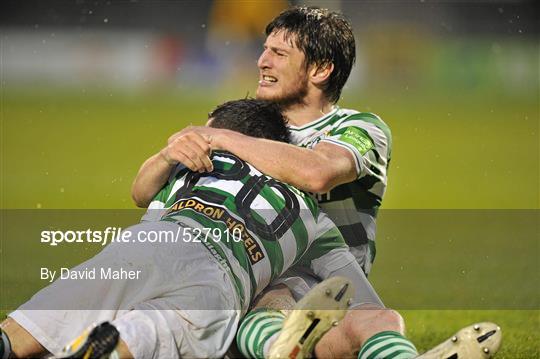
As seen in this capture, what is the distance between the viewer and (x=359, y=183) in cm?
396

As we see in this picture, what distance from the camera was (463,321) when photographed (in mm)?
4625

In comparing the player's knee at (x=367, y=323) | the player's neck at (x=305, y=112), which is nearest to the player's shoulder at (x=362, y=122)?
the player's neck at (x=305, y=112)

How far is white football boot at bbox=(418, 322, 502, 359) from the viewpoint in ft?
9.75

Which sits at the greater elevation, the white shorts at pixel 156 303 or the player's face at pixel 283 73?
the player's face at pixel 283 73

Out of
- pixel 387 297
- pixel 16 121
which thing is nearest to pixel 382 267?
pixel 387 297

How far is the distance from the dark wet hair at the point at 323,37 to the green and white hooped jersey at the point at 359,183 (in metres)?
0.24

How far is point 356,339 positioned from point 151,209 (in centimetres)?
82

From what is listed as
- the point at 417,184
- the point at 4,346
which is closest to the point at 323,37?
the point at 4,346

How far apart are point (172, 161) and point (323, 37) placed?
951 millimetres

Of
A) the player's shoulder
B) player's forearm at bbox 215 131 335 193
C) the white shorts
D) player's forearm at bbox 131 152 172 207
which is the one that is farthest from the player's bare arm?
the player's shoulder

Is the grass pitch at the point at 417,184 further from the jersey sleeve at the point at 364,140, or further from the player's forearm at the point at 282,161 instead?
the player's forearm at the point at 282,161

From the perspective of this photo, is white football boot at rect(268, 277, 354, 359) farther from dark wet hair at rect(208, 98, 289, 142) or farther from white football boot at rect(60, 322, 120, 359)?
dark wet hair at rect(208, 98, 289, 142)

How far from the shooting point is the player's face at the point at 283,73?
411 centimetres

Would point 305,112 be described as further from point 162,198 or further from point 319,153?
point 162,198
